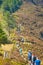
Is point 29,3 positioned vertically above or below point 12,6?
below

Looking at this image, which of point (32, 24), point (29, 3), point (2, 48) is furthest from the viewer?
point (29, 3)

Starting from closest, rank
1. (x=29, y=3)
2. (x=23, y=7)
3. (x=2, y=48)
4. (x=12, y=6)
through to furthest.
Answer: (x=2, y=48) < (x=12, y=6) < (x=23, y=7) < (x=29, y=3)

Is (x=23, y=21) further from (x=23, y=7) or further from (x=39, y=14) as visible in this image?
(x=23, y=7)

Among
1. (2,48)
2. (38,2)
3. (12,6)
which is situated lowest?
(38,2)

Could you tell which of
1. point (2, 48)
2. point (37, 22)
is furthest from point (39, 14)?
point (2, 48)

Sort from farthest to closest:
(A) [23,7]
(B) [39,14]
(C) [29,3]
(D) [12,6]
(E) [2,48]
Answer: (C) [29,3], (A) [23,7], (B) [39,14], (D) [12,6], (E) [2,48]

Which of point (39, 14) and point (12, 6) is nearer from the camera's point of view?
point (12, 6)

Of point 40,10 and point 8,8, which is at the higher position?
point 8,8

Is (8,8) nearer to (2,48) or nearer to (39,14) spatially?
(39,14)

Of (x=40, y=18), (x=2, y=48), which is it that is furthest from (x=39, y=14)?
(x=2, y=48)
